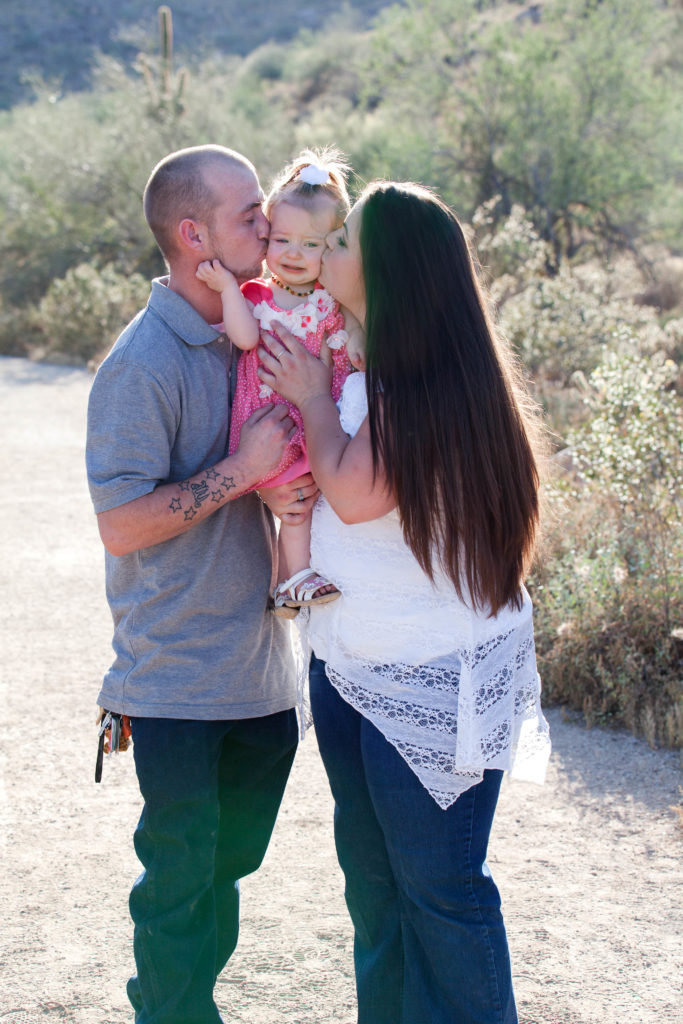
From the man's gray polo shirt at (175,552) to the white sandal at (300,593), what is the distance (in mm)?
117

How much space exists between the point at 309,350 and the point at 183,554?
537 mm

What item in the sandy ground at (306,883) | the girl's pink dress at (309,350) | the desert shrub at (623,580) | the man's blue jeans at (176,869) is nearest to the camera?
the man's blue jeans at (176,869)

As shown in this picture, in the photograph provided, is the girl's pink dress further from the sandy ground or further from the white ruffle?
the sandy ground

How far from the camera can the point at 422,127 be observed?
1481 centimetres

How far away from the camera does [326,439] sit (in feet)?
6.86

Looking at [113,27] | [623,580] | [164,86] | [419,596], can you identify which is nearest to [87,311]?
[164,86]

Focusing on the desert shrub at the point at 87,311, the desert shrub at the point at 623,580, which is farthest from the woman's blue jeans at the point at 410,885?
the desert shrub at the point at 87,311

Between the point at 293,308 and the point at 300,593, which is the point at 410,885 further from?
the point at 293,308

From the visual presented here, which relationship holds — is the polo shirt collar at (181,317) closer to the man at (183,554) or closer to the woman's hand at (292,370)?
the man at (183,554)

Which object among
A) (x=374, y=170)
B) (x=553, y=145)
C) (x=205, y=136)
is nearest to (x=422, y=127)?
(x=374, y=170)

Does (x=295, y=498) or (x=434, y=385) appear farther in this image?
(x=295, y=498)

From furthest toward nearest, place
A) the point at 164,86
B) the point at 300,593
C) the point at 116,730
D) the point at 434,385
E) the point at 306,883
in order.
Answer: the point at 164,86 < the point at 306,883 < the point at 116,730 < the point at 300,593 < the point at 434,385

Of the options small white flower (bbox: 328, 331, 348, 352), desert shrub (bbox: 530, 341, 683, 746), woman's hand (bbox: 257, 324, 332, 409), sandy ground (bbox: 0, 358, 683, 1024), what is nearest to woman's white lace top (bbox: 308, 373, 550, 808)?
woman's hand (bbox: 257, 324, 332, 409)

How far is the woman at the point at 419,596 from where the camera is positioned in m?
2.00
